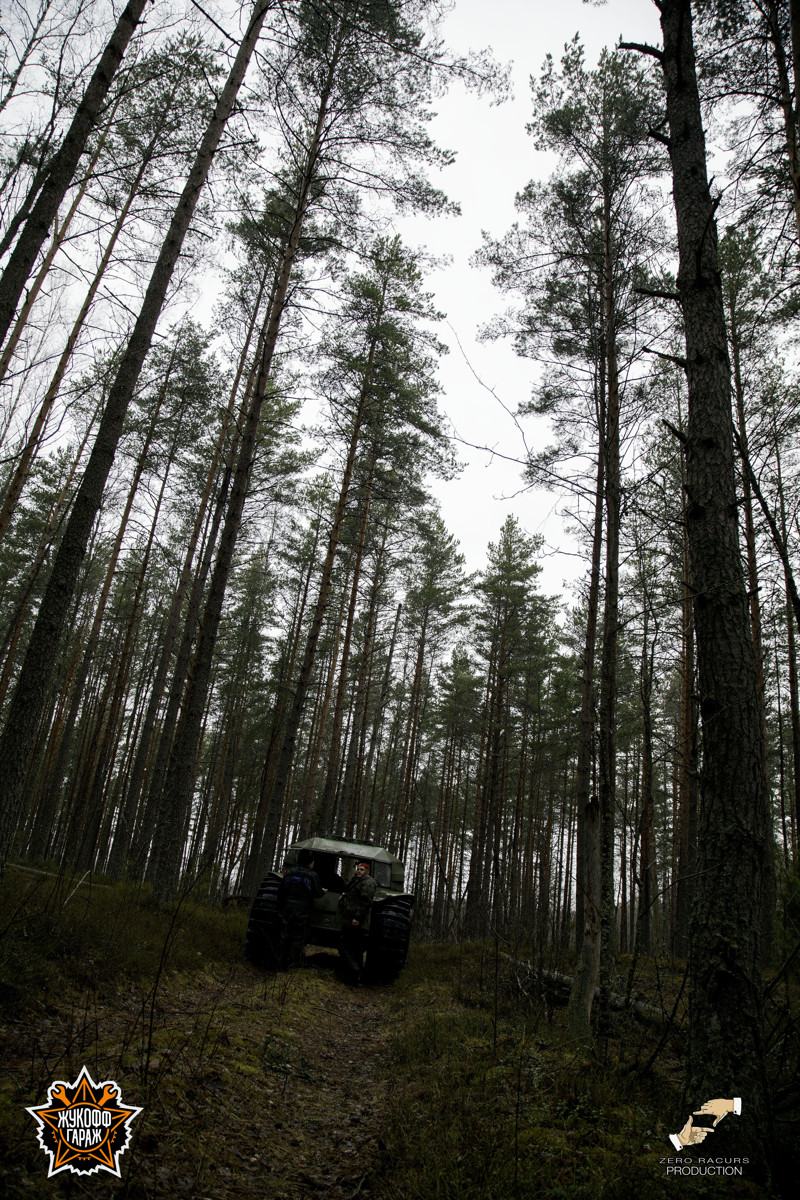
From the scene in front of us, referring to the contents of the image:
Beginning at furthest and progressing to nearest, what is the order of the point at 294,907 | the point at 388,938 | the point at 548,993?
the point at 388,938
the point at 294,907
the point at 548,993

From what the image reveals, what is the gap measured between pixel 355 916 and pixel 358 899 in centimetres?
24

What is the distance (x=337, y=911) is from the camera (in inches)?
314

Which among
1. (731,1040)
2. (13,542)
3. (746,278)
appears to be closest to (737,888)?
(731,1040)

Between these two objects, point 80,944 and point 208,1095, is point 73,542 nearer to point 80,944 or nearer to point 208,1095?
point 80,944

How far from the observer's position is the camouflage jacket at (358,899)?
738cm

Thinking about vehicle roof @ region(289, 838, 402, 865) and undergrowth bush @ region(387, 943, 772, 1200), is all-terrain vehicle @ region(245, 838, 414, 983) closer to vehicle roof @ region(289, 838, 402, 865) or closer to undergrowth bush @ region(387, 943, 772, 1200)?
vehicle roof @ region(289, 838, 402, 865)

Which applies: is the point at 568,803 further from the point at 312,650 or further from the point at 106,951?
the point at 106,951

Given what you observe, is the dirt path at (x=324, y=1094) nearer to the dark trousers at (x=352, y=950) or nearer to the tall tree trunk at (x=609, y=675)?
the dark trousers at (x=352, y=950)

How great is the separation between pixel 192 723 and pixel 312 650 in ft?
12.3

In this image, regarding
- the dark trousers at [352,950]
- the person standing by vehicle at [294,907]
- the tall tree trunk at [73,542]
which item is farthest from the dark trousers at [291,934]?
the tall tree trunk at [73,542]

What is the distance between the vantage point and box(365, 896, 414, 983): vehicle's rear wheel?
7.59 metres

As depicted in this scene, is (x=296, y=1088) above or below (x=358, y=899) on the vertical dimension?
below

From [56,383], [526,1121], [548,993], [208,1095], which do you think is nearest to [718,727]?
[526,1121]

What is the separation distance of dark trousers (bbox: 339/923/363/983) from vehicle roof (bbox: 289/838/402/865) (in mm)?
1012
